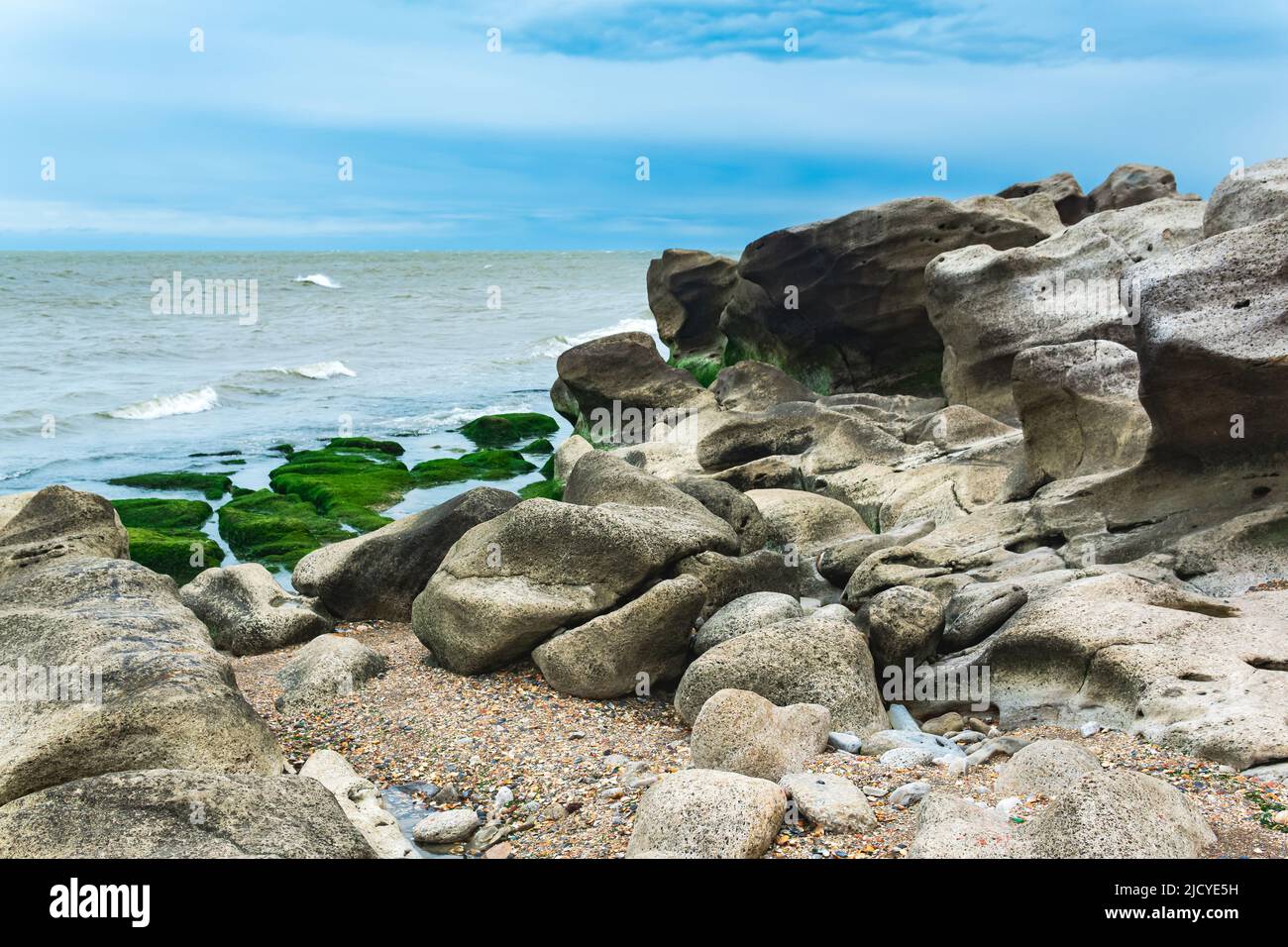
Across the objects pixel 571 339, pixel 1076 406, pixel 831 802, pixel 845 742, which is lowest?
pixel 845 742

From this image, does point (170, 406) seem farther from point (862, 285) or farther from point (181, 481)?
point (862, 285)

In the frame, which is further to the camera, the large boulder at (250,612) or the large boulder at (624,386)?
the large boulder at (624,386)

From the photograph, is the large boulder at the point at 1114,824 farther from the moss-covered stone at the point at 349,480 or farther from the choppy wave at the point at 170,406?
the choppy wave at the point at 170,406

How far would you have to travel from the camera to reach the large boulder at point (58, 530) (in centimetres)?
1141

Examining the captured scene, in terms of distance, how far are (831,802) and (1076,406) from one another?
8.25m

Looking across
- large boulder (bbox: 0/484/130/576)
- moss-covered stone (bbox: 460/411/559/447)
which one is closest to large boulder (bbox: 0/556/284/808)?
large boulder (bbox: 0/484/130/576)

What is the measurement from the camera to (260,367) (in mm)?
47219

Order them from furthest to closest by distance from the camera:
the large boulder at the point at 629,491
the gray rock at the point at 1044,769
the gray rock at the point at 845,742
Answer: the large boulder at the point at 629,491
the gray rock at the point at 845,742
the gray rock at the point at 1044,769

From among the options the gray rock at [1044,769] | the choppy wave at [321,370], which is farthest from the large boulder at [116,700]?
the choppy wave at [321,370]

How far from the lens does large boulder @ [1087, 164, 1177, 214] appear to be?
30.5 meters

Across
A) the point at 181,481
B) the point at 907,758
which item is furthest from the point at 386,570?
the point at 181,481

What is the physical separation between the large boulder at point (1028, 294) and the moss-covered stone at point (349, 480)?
34.9ft

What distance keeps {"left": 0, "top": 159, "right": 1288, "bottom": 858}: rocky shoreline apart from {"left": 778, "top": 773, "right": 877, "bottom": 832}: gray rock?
0.02m

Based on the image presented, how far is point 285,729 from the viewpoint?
10188mm
